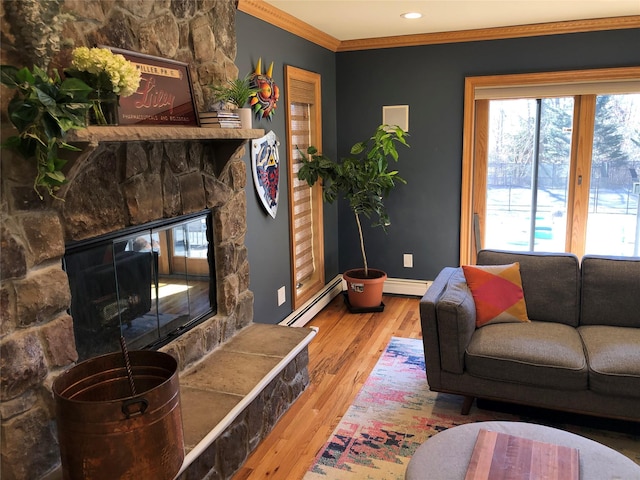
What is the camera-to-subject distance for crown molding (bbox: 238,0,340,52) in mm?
3268

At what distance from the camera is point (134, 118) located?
2.15 meters

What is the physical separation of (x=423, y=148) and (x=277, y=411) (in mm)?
2755

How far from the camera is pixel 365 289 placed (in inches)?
178

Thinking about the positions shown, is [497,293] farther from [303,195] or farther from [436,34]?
[436,34]

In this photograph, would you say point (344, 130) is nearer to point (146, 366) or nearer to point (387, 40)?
point (387, 40)

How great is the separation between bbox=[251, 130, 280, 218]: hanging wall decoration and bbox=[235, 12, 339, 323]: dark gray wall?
0.14 ft

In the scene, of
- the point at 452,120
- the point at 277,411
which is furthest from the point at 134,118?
the point at 452,120

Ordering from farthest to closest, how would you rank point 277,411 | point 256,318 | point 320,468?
1. point 256,318
2. point 277,411
3. point 320,468

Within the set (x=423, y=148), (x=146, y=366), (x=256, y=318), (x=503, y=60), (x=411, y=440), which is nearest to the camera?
(x=146, y=366)

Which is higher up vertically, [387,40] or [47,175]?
[387,40]

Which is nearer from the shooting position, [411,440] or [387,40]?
[411,440]

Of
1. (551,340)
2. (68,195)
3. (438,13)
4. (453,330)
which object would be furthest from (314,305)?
(68,195)

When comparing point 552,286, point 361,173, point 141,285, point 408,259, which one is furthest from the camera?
point 408,259

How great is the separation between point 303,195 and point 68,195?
253 cm
